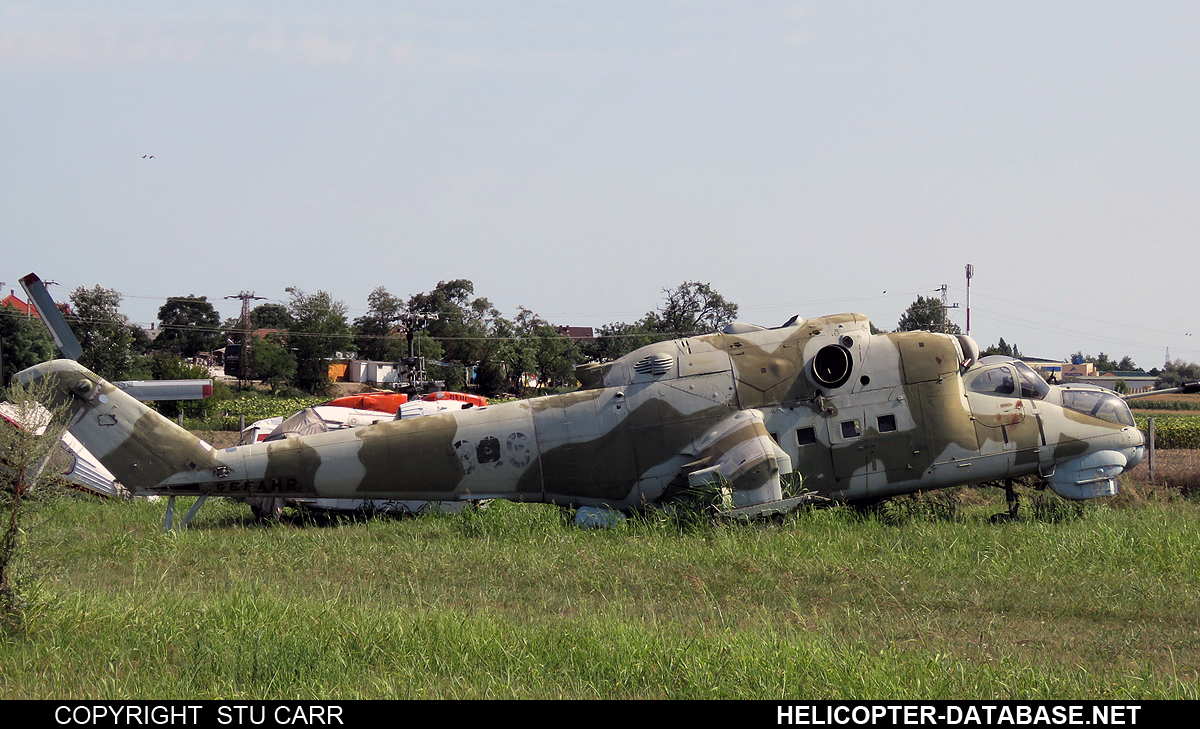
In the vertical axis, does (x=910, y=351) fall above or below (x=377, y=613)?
above

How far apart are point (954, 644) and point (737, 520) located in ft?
17.2

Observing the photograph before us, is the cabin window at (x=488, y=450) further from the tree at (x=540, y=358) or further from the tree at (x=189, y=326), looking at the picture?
the tree at (x=189, y=326)

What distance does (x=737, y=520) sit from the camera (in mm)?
12812

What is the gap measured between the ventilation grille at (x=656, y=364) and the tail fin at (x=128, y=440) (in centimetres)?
715

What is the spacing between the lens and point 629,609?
9.08 m

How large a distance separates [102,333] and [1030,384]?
8009 cm

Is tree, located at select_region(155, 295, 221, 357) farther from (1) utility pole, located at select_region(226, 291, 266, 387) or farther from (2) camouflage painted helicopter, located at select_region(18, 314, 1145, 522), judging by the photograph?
(2) camouflage painted helicopter, located at select_region(18, 314, 1145, 522)

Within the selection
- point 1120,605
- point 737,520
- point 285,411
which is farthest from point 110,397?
point 285,411

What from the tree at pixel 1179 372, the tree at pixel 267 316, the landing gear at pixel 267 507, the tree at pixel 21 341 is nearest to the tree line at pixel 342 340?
the tree at pixel 21 341

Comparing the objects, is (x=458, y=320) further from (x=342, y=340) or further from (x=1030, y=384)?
(x=1030, y=384)

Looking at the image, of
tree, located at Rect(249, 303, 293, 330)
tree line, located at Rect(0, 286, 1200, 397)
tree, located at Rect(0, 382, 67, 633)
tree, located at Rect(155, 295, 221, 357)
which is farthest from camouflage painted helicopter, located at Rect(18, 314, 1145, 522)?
tree, located at Rect(249, 303, 293, 330)

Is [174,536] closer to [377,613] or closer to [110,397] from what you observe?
[110,397]

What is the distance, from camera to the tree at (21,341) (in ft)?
221

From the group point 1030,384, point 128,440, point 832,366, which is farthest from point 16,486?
point 1030,384
